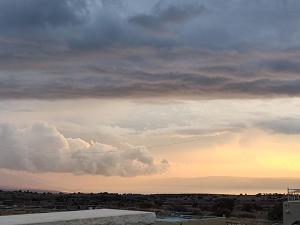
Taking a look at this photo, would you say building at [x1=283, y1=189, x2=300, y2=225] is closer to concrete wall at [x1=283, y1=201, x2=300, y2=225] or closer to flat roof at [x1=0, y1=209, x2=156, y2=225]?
concrete wall at [x1=283, y1=201, x2=300, y2=225]

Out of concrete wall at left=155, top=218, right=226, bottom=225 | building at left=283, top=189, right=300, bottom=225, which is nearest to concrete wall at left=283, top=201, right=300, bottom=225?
building at left=283, top=189, right=300, bottom=225

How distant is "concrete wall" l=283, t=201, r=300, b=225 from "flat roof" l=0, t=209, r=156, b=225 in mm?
27342

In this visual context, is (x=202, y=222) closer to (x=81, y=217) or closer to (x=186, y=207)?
(x=81, y=217)

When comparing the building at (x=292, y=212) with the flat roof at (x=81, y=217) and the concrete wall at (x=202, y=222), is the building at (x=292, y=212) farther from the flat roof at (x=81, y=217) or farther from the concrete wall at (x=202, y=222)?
the flat roof at (x=81, y=217)

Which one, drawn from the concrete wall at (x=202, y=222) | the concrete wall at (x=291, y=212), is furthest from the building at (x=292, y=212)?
the concrete wall at (x=202, y=222)

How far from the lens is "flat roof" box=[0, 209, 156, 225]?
14.8 feet

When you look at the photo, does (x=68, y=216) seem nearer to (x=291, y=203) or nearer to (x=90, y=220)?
(x=90, y=220)

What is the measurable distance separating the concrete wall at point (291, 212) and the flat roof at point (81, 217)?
1076 inches

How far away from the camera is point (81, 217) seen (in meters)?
4.74

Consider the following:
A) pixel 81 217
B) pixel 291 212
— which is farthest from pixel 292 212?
pixel 81 217

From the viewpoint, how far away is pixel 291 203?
3108cm

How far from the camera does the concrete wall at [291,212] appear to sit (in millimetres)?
31000

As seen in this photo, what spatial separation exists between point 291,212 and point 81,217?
2823cm

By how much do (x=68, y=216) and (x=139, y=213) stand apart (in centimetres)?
68
